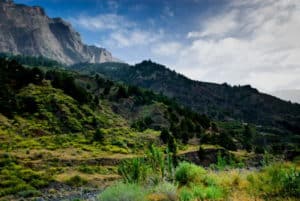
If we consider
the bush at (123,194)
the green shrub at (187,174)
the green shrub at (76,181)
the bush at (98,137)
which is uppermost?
the bush at (123,194)

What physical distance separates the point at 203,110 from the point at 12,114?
15207cm

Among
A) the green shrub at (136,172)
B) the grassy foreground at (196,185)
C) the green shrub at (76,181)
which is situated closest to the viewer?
the grassy foreground at (196,185)

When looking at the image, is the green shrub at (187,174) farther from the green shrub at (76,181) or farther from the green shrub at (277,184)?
the green shrub at (76,181)

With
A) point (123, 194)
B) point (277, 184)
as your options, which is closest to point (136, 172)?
point (123, 194)

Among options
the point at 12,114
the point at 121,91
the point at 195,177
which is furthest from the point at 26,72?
the point at 195,177

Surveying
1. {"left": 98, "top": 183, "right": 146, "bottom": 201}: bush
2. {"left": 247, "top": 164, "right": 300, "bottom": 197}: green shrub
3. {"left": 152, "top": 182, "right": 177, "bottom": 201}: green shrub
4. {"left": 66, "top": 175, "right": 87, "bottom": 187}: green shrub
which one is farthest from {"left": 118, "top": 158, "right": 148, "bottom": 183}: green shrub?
{"left": 66, "top": 175, "right": 87, "bottom": 187}: green shrub

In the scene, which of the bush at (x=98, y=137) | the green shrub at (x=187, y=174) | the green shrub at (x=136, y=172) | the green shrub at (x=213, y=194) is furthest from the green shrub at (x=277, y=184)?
the bush at (x=98, y=137)

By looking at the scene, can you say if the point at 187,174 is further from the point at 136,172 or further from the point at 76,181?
the point at 76,181

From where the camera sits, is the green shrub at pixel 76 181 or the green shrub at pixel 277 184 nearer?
the green shrub at pixel 277 184

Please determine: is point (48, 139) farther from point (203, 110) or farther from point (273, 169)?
point (203, 110)

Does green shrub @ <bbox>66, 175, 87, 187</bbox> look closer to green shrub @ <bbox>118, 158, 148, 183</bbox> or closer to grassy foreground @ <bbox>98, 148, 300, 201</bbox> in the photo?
grassy foreground @ <bbox>98, 148, 300, 201</bbox>

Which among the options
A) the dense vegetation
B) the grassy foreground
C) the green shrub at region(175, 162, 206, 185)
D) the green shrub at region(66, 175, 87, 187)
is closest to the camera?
the grassy foreground

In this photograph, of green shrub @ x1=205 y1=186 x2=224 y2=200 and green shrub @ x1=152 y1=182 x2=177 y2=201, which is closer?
green shrub @ x1=205 y1=186 x2=224 y2=200

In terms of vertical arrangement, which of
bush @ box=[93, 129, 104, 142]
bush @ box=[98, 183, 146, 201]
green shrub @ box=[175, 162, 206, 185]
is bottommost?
bush @ box=[93, 129, 104, 142]
